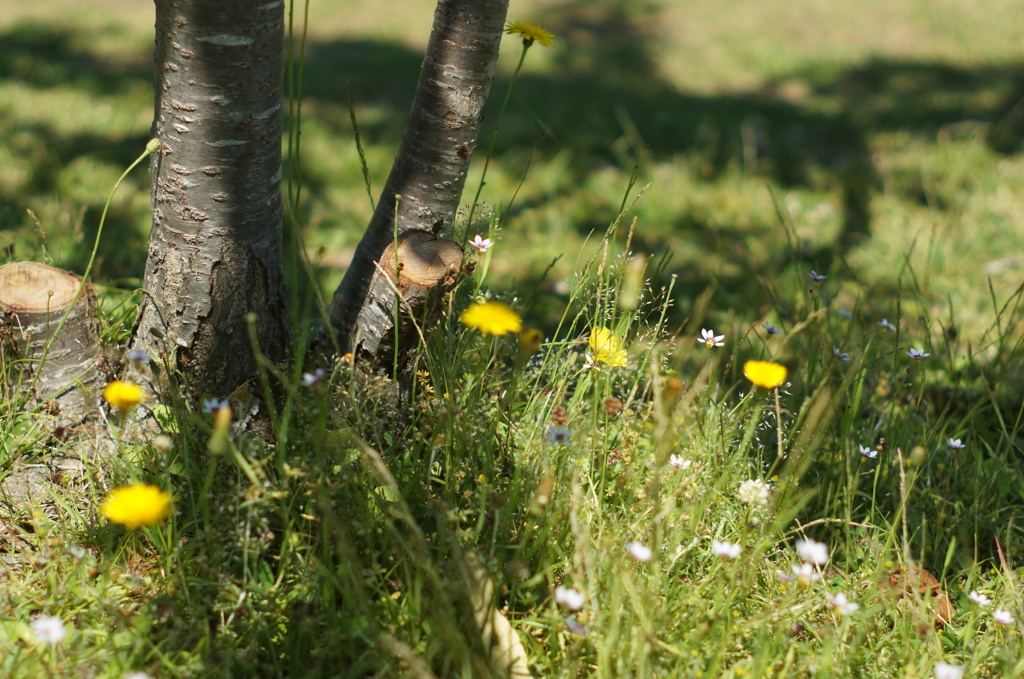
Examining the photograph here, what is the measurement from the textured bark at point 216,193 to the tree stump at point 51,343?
13 centimetres

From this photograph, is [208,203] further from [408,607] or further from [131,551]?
[408,607]

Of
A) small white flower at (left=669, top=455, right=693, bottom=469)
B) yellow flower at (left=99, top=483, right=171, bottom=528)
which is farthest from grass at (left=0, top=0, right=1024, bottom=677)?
yellow flower at (left=99, top=483, right=171, bottom=528)

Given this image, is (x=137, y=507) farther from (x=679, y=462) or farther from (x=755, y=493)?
(x=755, y=493)

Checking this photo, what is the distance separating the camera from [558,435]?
1556 millimetres

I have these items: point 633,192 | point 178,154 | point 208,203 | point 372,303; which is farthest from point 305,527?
point 633,192

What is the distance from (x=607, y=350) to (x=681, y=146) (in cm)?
320

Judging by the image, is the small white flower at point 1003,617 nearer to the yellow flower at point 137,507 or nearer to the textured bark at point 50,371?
the yellow flower at point 137,507

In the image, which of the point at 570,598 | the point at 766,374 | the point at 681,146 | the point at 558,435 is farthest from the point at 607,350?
the point at 681,146

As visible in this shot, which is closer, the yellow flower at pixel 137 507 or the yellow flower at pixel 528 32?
the yellow flower at pixel 137 507

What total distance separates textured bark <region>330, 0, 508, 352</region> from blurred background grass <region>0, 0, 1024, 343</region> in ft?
0.56

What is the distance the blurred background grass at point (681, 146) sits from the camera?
10.7 feet

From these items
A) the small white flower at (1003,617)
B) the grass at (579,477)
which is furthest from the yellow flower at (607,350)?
the small white flower at (1003,617)

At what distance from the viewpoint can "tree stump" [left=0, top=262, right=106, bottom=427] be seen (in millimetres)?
1737

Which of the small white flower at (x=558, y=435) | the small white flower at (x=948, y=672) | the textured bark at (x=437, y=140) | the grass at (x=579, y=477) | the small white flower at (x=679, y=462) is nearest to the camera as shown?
the small white flower at (x=948, y=672)
